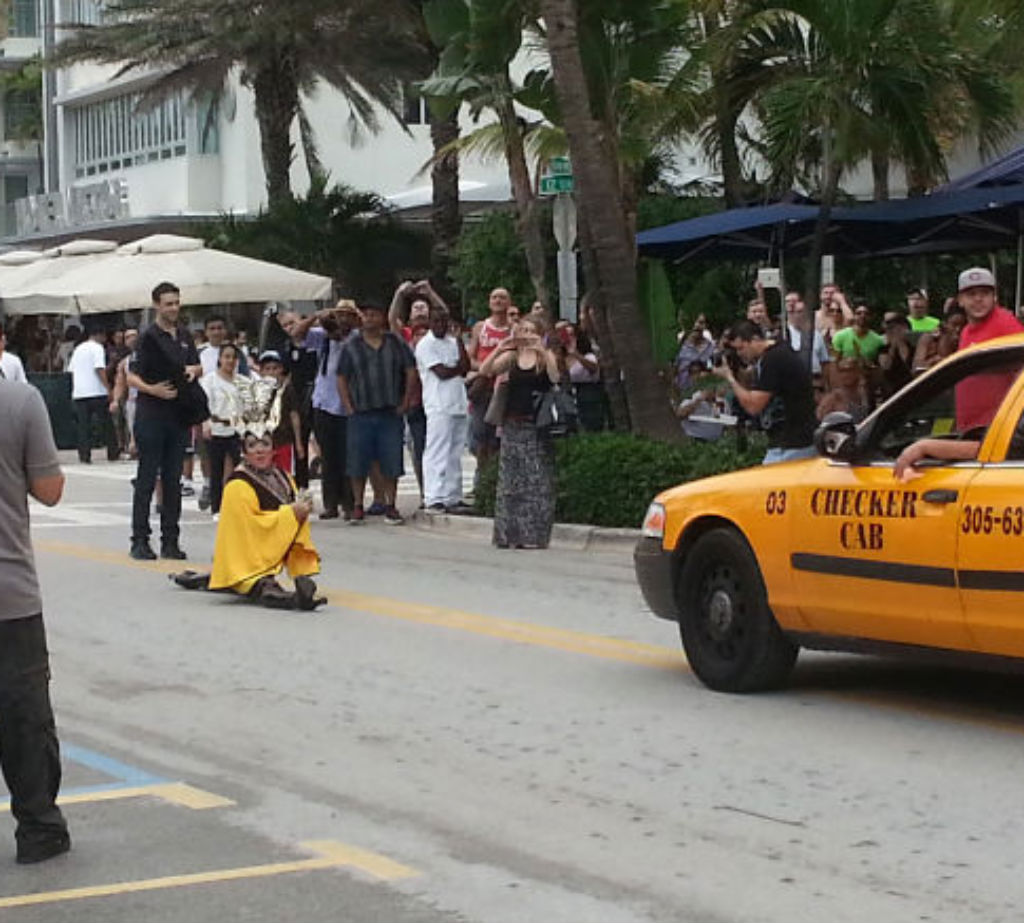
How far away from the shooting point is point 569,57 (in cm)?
1839

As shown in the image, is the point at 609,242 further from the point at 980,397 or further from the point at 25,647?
the point at 25,647

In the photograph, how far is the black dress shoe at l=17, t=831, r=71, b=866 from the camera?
7.47 metres

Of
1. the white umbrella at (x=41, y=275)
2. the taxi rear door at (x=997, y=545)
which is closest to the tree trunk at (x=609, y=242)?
the taxi rear door at (x=997, y=545)

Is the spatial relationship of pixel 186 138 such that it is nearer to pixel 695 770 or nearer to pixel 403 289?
pixel 403 289

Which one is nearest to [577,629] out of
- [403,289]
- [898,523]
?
[898,523]

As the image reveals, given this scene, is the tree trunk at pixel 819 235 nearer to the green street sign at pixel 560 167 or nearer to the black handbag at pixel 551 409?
the green street sign at pixel 560 167

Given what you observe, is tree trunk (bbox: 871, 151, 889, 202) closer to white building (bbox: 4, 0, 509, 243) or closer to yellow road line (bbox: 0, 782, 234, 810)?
yellow road line (bbox: 0, 782, 234, 810)

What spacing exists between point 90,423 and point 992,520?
2310cm

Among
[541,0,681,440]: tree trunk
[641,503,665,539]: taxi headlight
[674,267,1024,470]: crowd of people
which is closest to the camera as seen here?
[641,503,665,539]: taxi headlight

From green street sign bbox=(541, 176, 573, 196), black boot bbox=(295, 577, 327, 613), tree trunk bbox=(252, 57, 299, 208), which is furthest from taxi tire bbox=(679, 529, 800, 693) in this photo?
tree trunk bbox=(252, 57, 299, 208)

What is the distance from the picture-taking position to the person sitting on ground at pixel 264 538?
13.9m

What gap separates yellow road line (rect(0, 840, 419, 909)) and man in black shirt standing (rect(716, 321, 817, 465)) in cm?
621

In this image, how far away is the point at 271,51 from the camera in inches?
1604

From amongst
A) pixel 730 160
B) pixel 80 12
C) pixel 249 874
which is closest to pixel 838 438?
pixel 249 874
